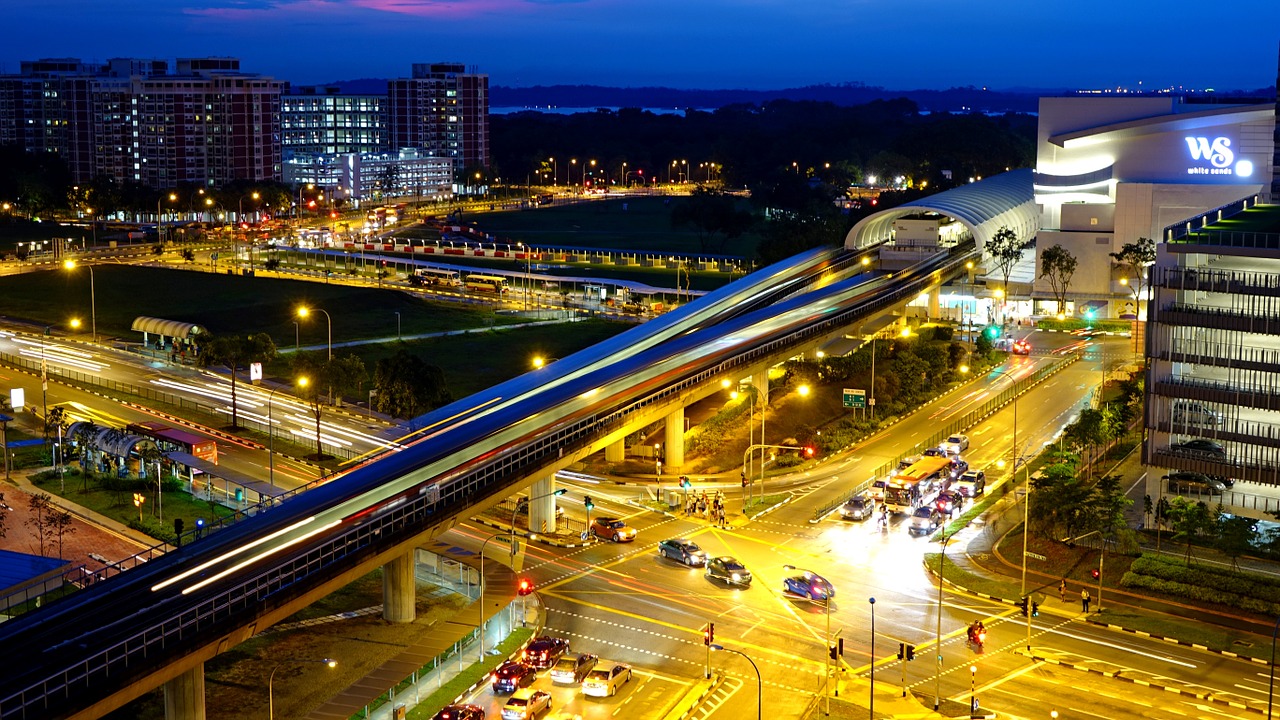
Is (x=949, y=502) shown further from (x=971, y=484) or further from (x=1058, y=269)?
(x=1058, y=269)

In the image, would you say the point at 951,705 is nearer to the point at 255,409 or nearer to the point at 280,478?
the point at 280,478

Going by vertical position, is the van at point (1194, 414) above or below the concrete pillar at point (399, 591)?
above

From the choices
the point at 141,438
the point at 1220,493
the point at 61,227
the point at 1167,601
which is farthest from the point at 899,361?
the point at 61,227

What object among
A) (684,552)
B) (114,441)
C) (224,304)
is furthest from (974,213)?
(114,441)

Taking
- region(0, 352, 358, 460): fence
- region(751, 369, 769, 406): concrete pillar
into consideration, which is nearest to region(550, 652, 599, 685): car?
region(0, 352, 358, 460): fence

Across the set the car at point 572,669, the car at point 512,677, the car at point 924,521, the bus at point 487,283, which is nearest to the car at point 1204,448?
the car at point 924,521

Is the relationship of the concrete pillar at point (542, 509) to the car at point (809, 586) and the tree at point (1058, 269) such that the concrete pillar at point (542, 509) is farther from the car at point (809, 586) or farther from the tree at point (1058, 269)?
the tree at point (1058, 269)

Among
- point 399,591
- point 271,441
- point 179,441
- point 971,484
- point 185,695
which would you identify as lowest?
point 399,591
